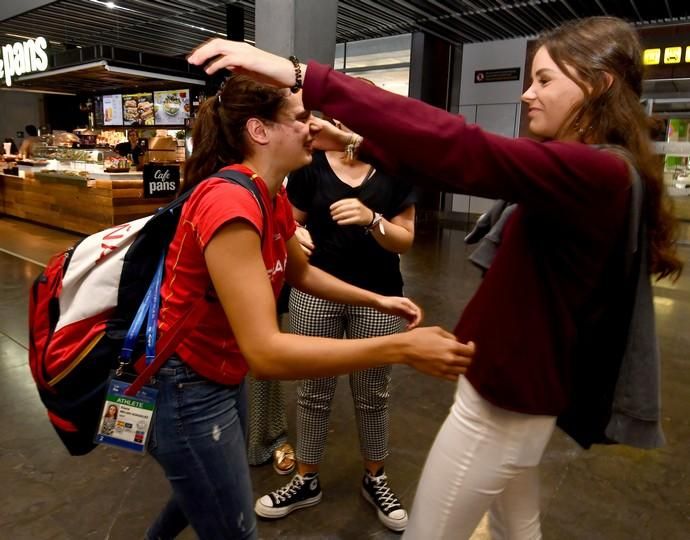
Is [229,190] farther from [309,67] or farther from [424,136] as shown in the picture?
[424,136]

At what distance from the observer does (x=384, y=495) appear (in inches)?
88.6

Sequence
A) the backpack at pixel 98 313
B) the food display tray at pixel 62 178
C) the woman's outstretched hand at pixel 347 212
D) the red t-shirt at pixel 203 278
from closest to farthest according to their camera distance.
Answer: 1. the red t-shirt at pixel 203 278
2. the backpack at pixel 98 313
3. the woman's outstretched hand at pixel 347 212
4. the food display tray at pixel 62 178

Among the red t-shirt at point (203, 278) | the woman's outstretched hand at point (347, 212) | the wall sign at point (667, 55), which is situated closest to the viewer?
the red t-shirt at point (203, 278)

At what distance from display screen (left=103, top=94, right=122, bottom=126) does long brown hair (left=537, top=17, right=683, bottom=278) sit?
50.5 feet

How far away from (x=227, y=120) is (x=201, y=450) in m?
0.83

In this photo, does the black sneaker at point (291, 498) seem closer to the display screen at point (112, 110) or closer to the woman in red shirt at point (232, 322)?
the woman in red shirt at point (232, 322)

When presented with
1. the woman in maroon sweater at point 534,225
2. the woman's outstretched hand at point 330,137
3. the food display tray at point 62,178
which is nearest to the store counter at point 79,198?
the food display tray at point 62,178

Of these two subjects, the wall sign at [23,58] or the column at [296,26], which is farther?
the wall sign at [23,58]

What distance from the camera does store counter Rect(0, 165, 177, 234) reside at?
764 centimetres

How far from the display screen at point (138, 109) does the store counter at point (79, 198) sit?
180 inches

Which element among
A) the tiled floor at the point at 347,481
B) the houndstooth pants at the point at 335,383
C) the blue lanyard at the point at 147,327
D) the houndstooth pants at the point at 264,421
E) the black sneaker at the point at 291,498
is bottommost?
the tiled floor at the point at 347,481

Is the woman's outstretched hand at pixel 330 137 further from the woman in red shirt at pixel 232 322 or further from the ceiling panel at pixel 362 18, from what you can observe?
the ceiling panel at pixel 362 18

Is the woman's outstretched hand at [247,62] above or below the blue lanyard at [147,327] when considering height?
above

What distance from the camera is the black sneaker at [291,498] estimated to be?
221cm
